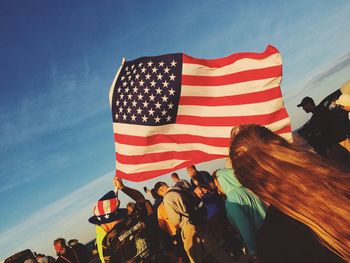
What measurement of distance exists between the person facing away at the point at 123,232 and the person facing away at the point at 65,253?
318 centimetres

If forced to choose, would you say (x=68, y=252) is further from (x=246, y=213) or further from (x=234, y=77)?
(x=234, y=77)

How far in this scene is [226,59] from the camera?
4.39m

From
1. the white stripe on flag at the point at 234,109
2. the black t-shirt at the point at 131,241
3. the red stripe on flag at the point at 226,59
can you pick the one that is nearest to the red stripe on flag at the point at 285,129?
the white stripe on flag at the point at 234,109

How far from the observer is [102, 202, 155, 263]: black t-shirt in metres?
A: 4.19

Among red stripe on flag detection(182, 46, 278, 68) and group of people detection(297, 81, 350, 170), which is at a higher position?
red stripe on flag detection(182, 46, 278, 68)

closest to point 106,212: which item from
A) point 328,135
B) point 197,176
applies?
point 197,176

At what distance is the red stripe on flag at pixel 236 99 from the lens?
4133mm

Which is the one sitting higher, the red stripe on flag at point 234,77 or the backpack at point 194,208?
the red stripe on flag at point 234,77

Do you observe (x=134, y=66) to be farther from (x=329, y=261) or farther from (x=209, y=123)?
(x=329, y=261)

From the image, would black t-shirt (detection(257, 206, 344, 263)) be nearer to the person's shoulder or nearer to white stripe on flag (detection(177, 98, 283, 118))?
white stripe on flag (detection(177, 98, 283, 118))

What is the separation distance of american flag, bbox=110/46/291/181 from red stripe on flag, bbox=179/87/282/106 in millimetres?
13

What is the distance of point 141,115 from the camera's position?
4355 mm

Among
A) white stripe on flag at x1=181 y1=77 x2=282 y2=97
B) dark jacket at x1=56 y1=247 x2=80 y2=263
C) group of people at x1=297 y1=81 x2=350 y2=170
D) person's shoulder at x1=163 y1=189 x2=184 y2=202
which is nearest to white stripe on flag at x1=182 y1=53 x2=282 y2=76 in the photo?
white stripe on flag at x1=181 y1=77 x2=282 y2=97

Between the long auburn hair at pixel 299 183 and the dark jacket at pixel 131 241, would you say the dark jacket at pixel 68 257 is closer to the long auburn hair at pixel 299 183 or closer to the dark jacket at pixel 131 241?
the dark jacket at pixel 131 241
